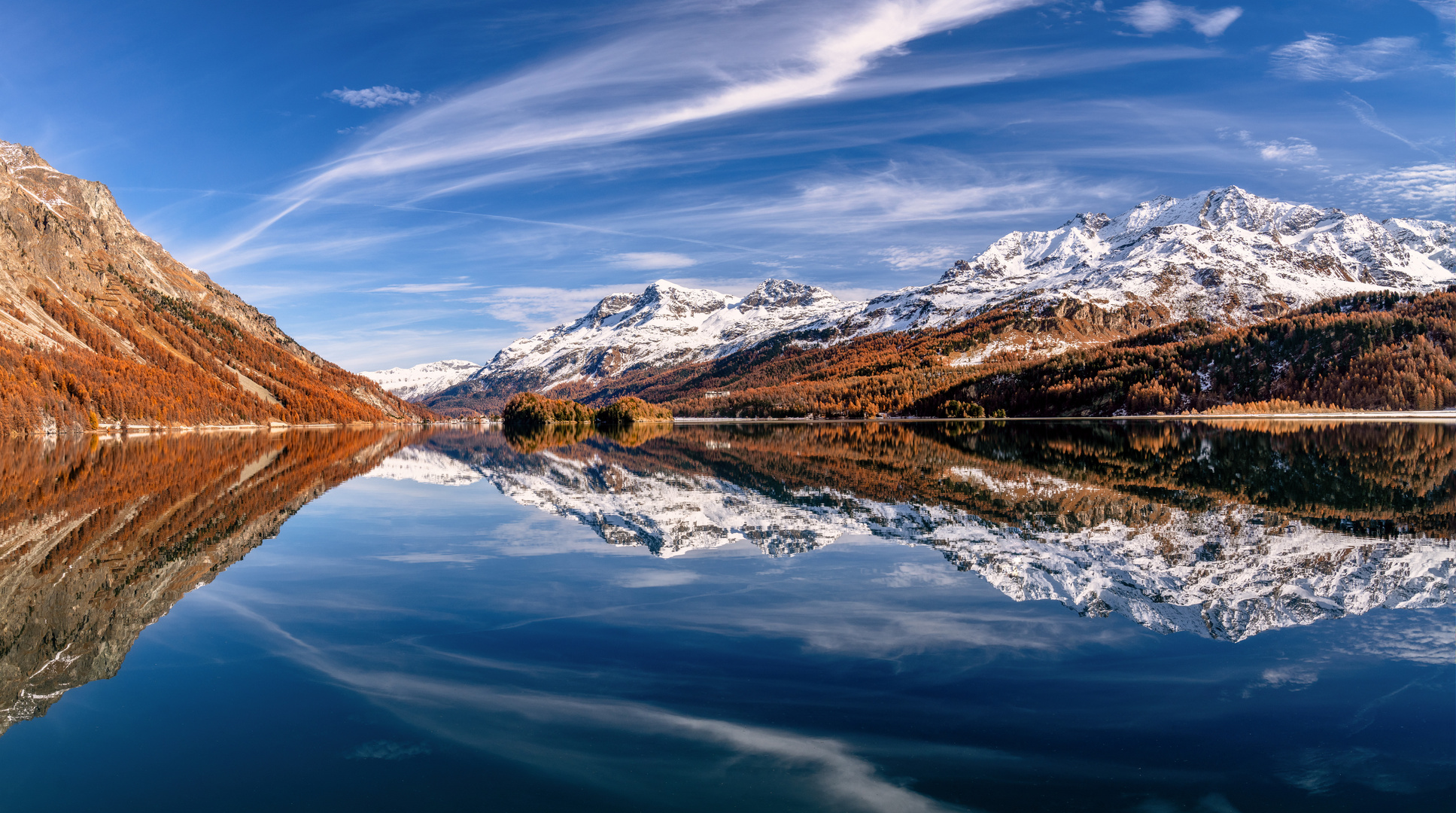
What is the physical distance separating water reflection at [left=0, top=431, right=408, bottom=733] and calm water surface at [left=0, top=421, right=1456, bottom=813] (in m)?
0.12

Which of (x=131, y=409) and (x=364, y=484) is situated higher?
(x=131, y=409)

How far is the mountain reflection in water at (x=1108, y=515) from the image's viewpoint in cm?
1585

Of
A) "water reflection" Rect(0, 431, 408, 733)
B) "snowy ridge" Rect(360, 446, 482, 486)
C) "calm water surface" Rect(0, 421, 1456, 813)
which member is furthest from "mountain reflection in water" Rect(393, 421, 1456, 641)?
"water reflection" Rect(0, 431, 408, 733)

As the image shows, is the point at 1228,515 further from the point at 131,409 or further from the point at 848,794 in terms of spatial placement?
the point at 131,409

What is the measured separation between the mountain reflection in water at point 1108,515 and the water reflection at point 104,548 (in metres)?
10.1

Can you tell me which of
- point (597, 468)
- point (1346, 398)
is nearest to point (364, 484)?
point (597, 468)

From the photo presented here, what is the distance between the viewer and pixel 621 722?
32.9 ft

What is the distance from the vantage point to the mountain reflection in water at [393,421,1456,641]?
1585 cm

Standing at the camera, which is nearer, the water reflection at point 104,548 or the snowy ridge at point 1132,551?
the water reflection at point 104,548

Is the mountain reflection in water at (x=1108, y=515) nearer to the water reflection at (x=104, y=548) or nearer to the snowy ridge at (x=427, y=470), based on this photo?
the snowy ridge at (x=427, y=470)

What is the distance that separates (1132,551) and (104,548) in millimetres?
25900

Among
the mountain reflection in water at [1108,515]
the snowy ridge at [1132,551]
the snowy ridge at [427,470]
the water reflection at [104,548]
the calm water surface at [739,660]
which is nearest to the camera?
the calm water surface at [739,660]

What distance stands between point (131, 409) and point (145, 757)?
176 meters

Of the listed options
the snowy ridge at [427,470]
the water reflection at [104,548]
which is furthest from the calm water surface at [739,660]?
the snowy ridge at [427,470]
